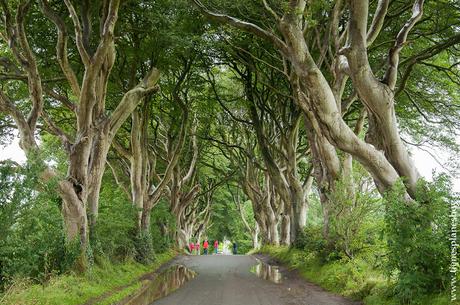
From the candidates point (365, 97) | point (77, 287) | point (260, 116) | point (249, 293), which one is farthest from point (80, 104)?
point (260, 116)

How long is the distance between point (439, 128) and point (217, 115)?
14.0 metres

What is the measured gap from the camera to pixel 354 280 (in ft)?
39.1

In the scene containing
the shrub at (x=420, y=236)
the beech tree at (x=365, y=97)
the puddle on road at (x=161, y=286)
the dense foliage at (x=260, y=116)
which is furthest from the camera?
the puddle on road at (x=161, y=286)

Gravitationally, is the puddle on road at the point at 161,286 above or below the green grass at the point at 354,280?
below

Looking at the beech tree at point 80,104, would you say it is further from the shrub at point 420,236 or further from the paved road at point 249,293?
the shrub at point 420,236

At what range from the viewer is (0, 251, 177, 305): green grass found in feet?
26.5

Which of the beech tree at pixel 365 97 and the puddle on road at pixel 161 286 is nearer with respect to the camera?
the beech tree at pixel 365 97

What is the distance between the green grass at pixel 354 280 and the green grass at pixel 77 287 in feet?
19.0

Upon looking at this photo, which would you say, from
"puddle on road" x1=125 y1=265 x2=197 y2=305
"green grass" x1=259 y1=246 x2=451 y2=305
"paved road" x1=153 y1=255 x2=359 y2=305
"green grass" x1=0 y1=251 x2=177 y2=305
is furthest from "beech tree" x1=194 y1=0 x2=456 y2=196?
"green grass" x1=0 y1=251 x2=177 y2=305

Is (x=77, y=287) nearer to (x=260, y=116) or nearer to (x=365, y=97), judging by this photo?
(x=365, y=97)

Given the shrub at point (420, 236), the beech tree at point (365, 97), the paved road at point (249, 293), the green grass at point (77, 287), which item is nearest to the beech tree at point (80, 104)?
the green grass at point (77, 287)

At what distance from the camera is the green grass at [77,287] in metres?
8.08

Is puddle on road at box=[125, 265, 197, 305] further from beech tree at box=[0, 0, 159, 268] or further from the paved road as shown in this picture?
beech tree at box=[0, 0, 159, 268]

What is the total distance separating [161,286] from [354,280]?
19.7 feet
